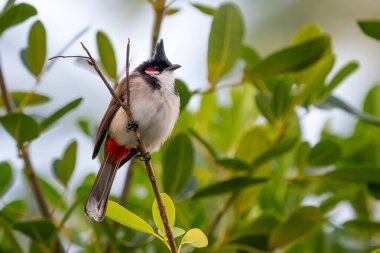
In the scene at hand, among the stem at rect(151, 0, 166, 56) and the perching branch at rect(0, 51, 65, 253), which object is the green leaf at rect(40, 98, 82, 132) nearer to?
the perching branch at rect(0, 51, 65, 253)

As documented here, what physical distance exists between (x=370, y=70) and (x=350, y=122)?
80.9 inches

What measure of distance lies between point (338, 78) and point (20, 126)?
1.14 metres

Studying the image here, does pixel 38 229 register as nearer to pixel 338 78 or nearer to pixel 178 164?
pixel 178 164

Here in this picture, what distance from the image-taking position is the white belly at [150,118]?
2.85 m

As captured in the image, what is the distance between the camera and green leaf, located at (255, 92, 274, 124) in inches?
101

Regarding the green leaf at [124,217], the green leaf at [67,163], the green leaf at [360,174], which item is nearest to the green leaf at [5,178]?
the green leaf at [67,163]

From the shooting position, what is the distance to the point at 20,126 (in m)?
2.24

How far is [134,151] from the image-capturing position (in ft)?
9.67

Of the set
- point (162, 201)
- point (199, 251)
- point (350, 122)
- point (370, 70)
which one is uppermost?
point (162, 201)

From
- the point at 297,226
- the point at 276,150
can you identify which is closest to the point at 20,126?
the point at 276,150

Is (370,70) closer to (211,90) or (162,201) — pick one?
(211,90)

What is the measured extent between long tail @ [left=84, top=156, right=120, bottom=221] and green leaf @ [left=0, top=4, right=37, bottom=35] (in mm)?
608

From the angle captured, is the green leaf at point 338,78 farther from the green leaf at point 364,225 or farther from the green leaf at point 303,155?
the green leaf at point 364,225

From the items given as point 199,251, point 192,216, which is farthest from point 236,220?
point 199,251
